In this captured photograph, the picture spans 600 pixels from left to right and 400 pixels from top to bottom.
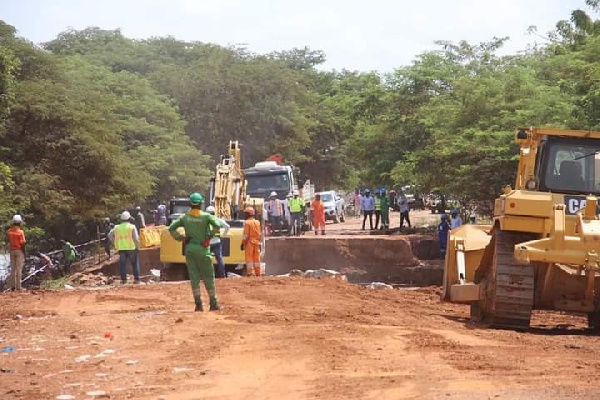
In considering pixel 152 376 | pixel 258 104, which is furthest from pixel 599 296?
pixel 258 104

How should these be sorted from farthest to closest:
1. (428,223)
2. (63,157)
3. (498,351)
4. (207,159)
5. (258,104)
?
1. (258,104)
2. (207,159)
3. (428,223)
4. (63,157)
5. (498,351)

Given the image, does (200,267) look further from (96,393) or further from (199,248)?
(96,393)

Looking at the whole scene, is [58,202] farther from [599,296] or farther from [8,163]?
[599,296]

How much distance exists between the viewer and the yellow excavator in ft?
83.7

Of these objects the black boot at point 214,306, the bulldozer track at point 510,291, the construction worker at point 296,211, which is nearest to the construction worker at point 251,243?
the black boot at point 214,306

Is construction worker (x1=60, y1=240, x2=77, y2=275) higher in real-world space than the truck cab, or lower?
lower

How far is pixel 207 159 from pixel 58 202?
20.1m

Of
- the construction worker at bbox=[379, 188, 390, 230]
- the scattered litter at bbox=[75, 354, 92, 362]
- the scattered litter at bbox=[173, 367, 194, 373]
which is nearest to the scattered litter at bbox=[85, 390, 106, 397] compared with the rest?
the scattered litter at bbox=[173, 367, 194, 373]

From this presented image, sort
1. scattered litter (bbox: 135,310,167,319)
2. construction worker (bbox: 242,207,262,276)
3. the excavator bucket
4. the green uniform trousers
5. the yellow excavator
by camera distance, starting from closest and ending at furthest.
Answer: scattered litter (bbox: 135,310,167,319) < the excavator bucket < the green uniform trousers < construction worker (bbox: 242,207,262,276) < the yellow excavator

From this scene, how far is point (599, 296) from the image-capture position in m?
13.4

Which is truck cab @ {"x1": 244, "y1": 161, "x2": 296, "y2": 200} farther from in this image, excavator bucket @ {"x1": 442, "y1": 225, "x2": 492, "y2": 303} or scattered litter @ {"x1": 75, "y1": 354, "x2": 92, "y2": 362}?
scattered litter @ {"x1": 75, "y1": 354, "x2": 92, "y2": 362}

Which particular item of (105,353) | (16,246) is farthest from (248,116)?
(105,353)

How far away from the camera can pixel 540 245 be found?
12320 millimetres

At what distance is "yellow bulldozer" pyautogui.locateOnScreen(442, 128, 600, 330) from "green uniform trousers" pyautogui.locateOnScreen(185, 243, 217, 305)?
10.6 feet
